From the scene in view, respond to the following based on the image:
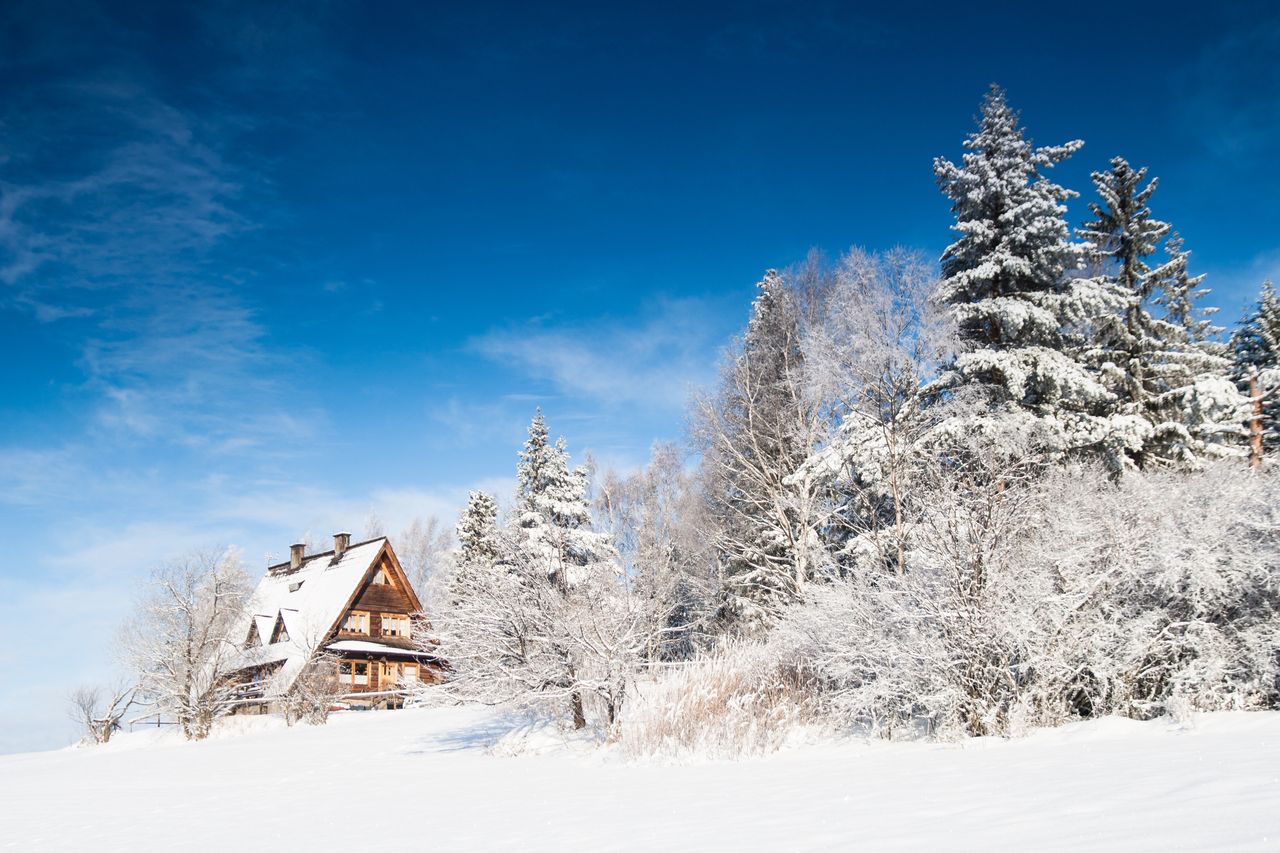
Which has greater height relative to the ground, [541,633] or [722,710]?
[541,633]

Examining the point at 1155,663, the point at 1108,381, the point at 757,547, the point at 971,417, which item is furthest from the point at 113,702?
the point at 1108,381

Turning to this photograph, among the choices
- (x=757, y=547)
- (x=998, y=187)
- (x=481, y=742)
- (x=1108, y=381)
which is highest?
(x=998, y=187)

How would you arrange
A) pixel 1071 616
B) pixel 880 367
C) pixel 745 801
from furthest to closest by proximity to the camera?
pixel 880 367, pixel 1071 616, pixel 745 801

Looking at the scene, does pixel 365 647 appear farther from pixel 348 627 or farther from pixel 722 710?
pixel 722 710

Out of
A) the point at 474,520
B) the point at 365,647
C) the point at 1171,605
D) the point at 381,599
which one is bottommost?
the point at 1171,605

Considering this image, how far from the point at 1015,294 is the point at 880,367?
4058mm

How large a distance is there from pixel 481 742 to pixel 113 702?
22.5m

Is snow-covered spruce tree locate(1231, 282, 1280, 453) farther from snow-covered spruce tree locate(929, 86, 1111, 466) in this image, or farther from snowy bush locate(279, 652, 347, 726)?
snowy bush locate(279, 652, 347, 726)

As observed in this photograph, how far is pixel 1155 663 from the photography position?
33.9 feet

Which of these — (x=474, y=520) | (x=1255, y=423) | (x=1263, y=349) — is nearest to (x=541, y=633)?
(x=474, y=520)

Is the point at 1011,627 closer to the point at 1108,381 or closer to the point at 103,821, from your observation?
the point at 103,821

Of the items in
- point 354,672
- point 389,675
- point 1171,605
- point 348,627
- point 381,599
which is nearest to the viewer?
point 1171,605

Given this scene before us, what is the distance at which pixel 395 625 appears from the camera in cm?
3922

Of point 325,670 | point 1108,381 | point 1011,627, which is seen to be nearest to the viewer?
point 1011,627
